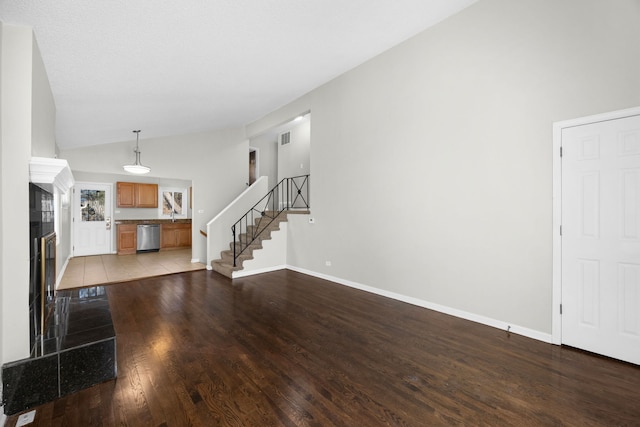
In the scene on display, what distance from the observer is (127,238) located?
817 cm

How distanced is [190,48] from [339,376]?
3.27 metres

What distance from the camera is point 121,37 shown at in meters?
2.20

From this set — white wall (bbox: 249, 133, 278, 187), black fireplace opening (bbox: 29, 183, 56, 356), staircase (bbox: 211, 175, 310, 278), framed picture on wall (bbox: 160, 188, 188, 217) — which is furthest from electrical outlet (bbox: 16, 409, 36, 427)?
framed picture on wall (bbox: 160, 188, 188, 217)

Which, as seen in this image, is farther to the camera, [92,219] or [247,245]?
[92,219]

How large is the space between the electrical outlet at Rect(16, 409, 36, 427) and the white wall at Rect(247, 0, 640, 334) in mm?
3679

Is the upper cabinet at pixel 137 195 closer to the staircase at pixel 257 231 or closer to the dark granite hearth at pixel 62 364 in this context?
the staircase at pixel 257 231

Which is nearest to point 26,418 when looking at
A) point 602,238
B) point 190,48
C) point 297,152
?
point 190,48

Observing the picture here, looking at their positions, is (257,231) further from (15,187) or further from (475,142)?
(475,142)

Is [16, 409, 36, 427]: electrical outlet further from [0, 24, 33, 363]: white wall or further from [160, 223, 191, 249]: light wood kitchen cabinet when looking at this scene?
[160, 223, 191, 249]: light wood kitchen cabinet

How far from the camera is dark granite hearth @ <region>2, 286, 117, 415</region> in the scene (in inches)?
68.9

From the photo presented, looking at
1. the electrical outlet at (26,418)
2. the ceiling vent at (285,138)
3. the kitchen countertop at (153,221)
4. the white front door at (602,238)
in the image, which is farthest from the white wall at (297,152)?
the electrical outlet at (26,418)

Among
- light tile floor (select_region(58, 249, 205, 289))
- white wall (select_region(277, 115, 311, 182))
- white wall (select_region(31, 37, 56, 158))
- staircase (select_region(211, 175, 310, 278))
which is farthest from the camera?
white wall (select_region(277, 115, 311, 182))

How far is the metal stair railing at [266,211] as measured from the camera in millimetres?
6090

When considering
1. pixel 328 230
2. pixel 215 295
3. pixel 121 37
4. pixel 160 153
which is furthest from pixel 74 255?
pixel 121 37
